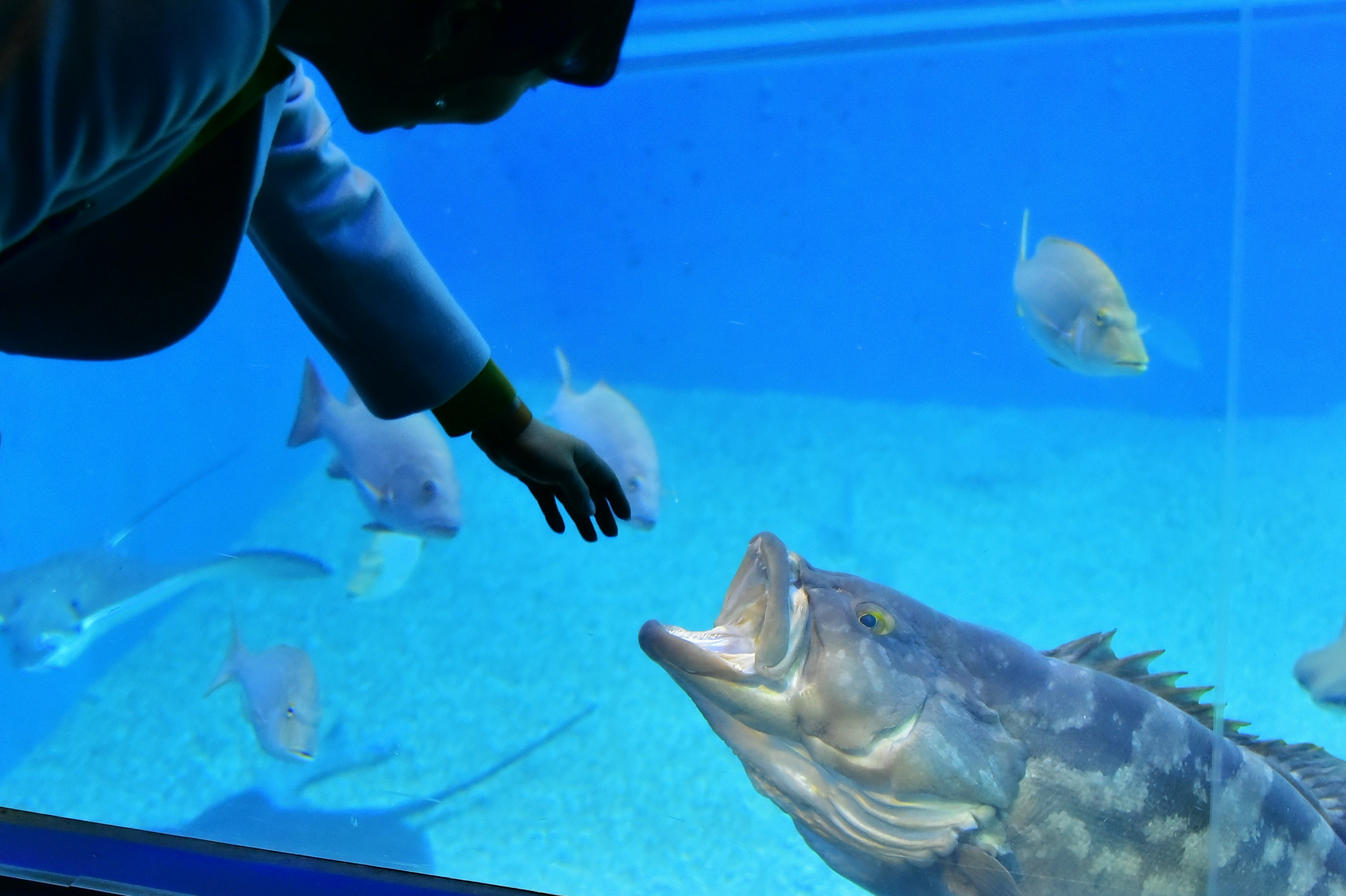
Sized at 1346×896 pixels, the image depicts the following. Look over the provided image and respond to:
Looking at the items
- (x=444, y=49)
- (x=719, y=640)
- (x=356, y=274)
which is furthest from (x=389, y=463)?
(x=444, y=49)

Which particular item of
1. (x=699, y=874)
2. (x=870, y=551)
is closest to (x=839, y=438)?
(x=870, y=551)

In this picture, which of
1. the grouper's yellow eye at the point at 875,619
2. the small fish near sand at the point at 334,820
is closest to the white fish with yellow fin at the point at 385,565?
the small fish near sand at the point at 334,820

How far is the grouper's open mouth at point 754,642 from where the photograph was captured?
110 cm

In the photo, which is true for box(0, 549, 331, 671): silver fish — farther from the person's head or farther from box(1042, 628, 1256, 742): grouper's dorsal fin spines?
box(1042, 628, 1256, 742): grouper's dorsal fin spines

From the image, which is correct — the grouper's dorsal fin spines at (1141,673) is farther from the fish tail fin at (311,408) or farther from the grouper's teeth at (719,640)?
the fish tail fin at (311,408)

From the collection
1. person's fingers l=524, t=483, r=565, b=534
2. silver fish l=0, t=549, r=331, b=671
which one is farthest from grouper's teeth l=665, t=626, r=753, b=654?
silver fish l=0, t=549, r=331, b=671

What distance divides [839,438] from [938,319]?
1.45 m

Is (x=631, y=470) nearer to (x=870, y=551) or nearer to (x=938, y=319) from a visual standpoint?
(x=870, y=551)

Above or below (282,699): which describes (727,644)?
above

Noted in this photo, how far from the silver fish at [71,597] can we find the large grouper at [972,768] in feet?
6.09

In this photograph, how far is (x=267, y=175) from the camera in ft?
3.53

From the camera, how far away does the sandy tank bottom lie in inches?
94.5

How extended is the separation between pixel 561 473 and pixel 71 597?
7.29 feet

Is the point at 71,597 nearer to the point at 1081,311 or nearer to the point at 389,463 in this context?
the point at 389,463
